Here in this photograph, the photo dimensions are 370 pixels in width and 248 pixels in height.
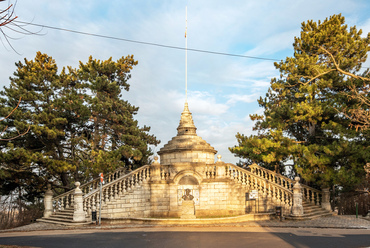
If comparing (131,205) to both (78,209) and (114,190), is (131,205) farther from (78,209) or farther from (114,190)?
(78,209)

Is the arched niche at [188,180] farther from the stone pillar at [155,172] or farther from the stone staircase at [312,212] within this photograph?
the stone staircase at [312,212]

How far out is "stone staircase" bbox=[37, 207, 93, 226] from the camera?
1876 cm

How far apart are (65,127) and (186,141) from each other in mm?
10293

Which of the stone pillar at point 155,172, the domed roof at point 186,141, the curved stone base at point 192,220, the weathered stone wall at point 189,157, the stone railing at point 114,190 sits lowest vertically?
the curved stone base at point 192,220

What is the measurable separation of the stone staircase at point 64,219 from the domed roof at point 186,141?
25.3ft

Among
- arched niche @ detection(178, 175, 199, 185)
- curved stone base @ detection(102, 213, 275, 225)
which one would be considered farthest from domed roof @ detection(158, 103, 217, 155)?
curved stone base @ detection(102, 213, 275, 225)

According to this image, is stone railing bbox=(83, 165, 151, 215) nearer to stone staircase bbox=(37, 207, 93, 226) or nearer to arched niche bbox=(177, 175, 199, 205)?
stone staircase bbox=(37, 207, 93, 226)

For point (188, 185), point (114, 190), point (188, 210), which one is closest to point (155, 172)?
point (188, 185)

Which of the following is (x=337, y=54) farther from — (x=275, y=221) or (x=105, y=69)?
→ (x=105, y=69)

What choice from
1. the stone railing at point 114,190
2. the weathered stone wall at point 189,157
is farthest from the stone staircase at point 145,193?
the weathered stone wall at point 189,157

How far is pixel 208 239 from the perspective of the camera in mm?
13156

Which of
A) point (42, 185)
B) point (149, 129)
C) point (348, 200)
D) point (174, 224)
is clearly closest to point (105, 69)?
point (149, 129)

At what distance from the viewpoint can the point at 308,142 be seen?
983 inches

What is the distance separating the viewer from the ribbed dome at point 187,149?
23656mm
